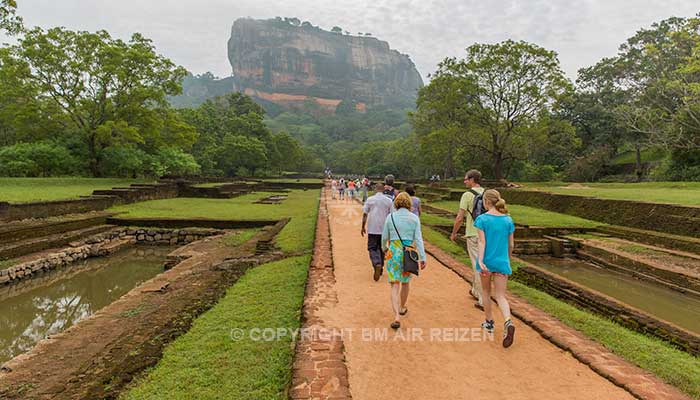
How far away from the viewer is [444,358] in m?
3.49

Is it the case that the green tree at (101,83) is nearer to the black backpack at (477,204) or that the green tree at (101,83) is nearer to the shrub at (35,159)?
the shrub at (35,159)

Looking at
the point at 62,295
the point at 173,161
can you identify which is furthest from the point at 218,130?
the point at 62,295

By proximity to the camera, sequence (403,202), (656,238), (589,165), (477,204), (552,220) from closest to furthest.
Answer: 1. (403,202)
2. (477,204)
3. (656,238)
4. (552,220)
5. (589,165)

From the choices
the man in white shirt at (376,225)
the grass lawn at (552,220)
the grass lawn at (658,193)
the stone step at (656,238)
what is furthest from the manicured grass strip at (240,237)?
the grass lawn at (658,193)

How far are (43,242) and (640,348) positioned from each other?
1322cm

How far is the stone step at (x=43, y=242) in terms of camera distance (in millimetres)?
Answer: 9083

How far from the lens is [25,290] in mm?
8094

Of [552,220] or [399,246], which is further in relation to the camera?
[552,220]

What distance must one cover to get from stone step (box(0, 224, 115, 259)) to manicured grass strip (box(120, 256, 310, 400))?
7.16 metres

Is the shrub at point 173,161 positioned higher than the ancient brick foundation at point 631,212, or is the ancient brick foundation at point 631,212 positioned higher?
the shrub at point 173,161

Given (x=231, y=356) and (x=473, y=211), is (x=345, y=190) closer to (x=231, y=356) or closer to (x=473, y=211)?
(x=473, y=211)

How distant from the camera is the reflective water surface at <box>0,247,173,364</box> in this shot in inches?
245

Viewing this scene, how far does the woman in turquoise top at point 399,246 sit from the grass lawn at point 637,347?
7.09ft

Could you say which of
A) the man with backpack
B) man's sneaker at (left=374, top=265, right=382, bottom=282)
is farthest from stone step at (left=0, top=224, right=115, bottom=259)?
the man with backpack
